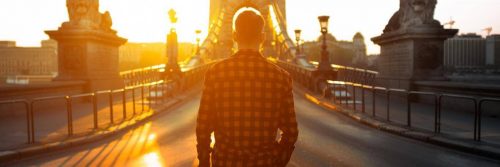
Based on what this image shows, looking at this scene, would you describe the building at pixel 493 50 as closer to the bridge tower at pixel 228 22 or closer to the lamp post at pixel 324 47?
the bridge tower at pixel 228 22

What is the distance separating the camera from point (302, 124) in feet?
40.9

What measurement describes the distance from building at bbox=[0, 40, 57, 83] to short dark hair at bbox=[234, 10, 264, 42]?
120 m

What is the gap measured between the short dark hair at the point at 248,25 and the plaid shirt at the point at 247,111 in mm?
Answer: 152

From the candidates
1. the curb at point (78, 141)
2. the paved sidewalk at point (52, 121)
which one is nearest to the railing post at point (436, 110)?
the curb at point (78, 141)

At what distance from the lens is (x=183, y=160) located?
24.9ft

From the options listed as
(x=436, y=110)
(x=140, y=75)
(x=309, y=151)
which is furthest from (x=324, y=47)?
(x=140, y=75)

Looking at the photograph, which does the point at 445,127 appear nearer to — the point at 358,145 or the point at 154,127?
the point at 358,145

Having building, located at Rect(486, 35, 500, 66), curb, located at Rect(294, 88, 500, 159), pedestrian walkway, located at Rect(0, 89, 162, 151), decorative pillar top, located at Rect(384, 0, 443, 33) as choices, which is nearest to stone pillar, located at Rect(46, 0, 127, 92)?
pedestrian walkway, located at Rect(0, 89, 162, 151)

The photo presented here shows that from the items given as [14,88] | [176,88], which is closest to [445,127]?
[14,88]

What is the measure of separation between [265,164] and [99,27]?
1644 centimetres

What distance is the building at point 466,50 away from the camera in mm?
169250

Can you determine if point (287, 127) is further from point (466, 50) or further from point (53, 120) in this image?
point (466, 50)

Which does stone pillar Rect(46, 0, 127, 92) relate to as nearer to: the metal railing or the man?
the metal railing

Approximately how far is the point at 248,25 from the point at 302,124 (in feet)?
30.8
